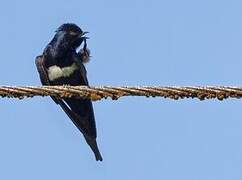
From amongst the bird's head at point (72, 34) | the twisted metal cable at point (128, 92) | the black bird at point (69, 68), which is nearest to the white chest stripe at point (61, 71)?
the black bird at point (69, 68)

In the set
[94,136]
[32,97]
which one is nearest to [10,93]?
[32,97]

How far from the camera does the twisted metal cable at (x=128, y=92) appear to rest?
3442 mm

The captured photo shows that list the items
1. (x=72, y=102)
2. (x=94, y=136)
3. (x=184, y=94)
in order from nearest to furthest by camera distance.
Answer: (x=184, y=94) < (x=94, y=136) < (x=72, y=102)

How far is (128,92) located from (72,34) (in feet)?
12.1

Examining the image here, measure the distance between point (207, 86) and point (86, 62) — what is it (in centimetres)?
353

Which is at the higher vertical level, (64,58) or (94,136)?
(64,58)

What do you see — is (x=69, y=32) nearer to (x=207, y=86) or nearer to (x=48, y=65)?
(x=48, y=65)

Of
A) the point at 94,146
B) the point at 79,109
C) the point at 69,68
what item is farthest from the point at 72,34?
the point at 94,146

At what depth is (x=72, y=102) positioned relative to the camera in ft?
22.7

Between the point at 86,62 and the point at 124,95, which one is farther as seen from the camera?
the point at 86,62

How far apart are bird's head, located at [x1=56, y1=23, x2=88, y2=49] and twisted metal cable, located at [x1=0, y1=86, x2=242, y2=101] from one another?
3.44 meters

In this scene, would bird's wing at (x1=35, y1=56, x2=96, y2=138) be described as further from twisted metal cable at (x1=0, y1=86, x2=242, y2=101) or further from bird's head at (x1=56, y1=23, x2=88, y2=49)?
twisted metal cable at (x1=0, y1=86, x2=242, y2=101)

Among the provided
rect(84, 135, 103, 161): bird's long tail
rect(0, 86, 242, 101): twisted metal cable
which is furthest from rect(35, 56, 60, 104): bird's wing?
rect(0, 86, 242, 101): twisted metal cable

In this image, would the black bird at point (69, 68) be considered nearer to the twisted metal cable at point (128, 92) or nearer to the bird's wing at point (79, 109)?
the bird's wing at point (79, 109)
